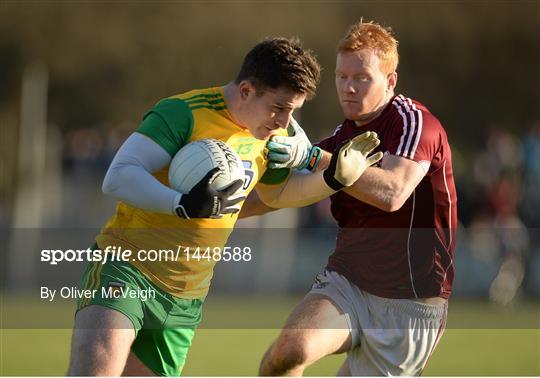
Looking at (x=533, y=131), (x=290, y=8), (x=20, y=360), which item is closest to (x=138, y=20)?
(x=290, y=8)

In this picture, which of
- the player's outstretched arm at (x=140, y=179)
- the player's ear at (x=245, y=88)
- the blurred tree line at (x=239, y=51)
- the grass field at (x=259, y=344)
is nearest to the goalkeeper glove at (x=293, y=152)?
the player's ear at (x=245, y=88)

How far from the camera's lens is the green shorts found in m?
5.39

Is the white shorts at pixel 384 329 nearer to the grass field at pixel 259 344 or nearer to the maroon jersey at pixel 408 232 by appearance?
the maroon jersey at pixel 408 232

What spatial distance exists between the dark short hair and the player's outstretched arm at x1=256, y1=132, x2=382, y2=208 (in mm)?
365

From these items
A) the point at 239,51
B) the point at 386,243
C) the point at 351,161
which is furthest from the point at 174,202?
the point at 239,51

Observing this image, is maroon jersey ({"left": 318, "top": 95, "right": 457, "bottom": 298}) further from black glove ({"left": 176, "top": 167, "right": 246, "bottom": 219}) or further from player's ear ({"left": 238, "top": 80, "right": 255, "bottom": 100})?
black glove ({"left": 176, "top": 167, "right": 246, "bottom": 219})

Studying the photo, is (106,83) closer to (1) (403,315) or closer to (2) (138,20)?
(2) (138,20)

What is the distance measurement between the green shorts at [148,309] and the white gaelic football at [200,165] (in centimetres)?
51

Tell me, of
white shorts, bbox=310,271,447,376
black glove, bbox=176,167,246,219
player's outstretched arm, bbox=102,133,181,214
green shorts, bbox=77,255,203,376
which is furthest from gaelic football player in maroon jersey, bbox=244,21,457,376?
player's outstretched arm, bbox=102,133,181,214

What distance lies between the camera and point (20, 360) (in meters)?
9.64

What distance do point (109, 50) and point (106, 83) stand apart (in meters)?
0.73

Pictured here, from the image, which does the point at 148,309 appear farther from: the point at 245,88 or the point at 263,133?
the point at 245,88

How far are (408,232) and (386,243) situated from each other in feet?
0.47

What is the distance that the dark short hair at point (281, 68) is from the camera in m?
5.52
